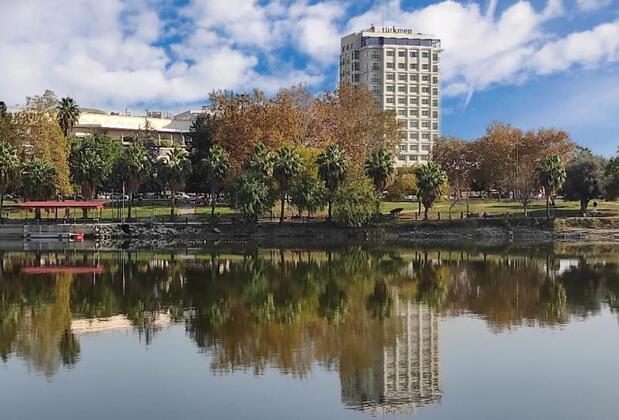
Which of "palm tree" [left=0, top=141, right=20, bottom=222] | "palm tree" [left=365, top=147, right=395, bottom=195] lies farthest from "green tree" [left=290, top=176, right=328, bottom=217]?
"palm tree" [left=0, top=141, right=20, bottom=222]

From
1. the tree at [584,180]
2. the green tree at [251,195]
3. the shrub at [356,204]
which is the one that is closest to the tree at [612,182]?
the tree at [584,180]

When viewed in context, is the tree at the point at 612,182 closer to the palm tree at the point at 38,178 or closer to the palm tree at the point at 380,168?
the palm tree at the point at 380,168

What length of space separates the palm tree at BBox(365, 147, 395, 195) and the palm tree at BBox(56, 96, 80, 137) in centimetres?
4647

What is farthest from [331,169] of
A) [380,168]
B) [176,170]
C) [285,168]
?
[176,170]

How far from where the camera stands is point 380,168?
86.6 metres

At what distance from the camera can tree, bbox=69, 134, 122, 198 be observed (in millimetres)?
100938

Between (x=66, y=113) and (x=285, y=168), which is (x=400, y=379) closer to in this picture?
(x=285, y=168)

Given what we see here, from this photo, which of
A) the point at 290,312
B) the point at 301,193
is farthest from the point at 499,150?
the point at 290,312

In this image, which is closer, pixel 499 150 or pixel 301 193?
pixel 301 193

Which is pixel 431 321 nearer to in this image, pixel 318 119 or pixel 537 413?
pixel 537 413

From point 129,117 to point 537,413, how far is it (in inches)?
6675

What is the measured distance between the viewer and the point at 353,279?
45.4 meters

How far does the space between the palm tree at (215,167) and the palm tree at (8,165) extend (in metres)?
21.8

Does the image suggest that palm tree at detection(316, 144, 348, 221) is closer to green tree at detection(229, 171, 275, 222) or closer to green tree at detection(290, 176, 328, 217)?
green tree at detection(290, 176, 328, 217)
